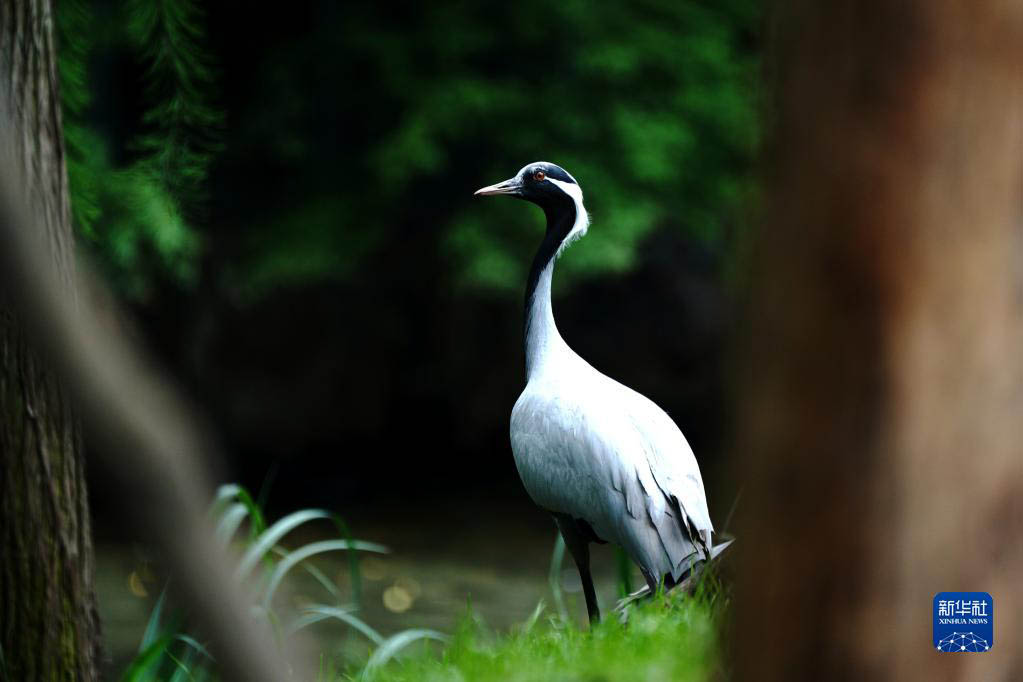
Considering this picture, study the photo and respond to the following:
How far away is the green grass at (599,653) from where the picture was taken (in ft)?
7.77

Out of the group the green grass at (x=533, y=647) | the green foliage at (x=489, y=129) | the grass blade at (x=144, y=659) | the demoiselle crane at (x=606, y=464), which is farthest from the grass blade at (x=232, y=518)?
the green foliage at (x=489, y=129)

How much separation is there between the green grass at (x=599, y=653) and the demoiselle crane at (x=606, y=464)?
11cm

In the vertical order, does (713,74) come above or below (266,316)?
above

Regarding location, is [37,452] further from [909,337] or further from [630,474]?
[909,337]

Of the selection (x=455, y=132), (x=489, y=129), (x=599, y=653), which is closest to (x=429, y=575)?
(x=455, y=132)

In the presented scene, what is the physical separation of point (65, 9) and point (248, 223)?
6305mm

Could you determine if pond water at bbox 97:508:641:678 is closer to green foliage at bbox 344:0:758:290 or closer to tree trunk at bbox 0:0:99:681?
green foliage at bbox 344:0:758:290

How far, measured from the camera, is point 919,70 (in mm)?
1148

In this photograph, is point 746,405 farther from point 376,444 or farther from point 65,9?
point 376,444

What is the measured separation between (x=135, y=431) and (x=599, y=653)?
184cm

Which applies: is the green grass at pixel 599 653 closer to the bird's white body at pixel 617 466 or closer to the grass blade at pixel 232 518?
the bird's white body at pixel 617 466

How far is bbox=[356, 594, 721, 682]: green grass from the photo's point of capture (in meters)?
2.37

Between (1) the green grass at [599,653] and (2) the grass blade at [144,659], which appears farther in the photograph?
(2) the grass blade at [144,659]

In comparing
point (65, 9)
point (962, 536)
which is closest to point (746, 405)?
point (962, 536)
